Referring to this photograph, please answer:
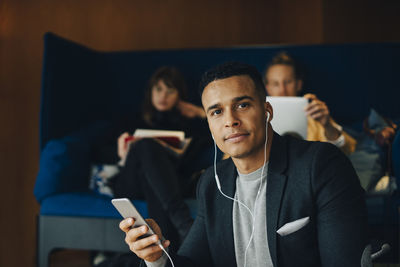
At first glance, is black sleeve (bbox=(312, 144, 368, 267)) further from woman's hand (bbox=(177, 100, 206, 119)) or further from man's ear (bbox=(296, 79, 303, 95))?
woman's hand (bbox=(177, 100, 206, 119))

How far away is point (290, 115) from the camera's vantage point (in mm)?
1722

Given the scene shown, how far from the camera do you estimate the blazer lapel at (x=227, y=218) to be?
45.6 inches

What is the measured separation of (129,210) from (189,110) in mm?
1707

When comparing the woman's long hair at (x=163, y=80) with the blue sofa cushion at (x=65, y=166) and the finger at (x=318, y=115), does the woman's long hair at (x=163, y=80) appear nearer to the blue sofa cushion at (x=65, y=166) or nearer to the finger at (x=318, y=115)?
the blue sofa cushion at (x=65, y=166)

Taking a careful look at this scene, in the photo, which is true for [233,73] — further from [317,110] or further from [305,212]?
[317,110]

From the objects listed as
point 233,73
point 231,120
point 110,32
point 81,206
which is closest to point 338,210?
point 231,120

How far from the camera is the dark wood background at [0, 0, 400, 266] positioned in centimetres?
286

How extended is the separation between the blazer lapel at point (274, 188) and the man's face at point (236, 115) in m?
0.05

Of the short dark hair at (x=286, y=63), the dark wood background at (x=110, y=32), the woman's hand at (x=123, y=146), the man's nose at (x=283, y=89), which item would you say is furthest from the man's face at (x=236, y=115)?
the dark wood background at (x=110, y=32)

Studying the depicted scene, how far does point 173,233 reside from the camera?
1866mm

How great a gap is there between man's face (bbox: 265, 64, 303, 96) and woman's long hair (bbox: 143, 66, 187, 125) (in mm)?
556

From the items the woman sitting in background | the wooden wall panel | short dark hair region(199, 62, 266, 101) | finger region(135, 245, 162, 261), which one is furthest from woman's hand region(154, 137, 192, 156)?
the wooden wall panel

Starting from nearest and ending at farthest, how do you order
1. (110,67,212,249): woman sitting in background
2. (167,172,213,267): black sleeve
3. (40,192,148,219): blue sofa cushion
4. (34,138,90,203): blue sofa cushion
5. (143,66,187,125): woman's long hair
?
1. (167,172,213,267): black sleeve
2. (110,67,212,249): woman sitting in background
3. (40,192,148,219): blue sofa cushion
4. (34,138,90,203): blue sofa cushion
5. (143,66,187,125): woman's long hair

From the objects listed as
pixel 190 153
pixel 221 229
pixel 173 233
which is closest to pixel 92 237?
pixel 173 233
